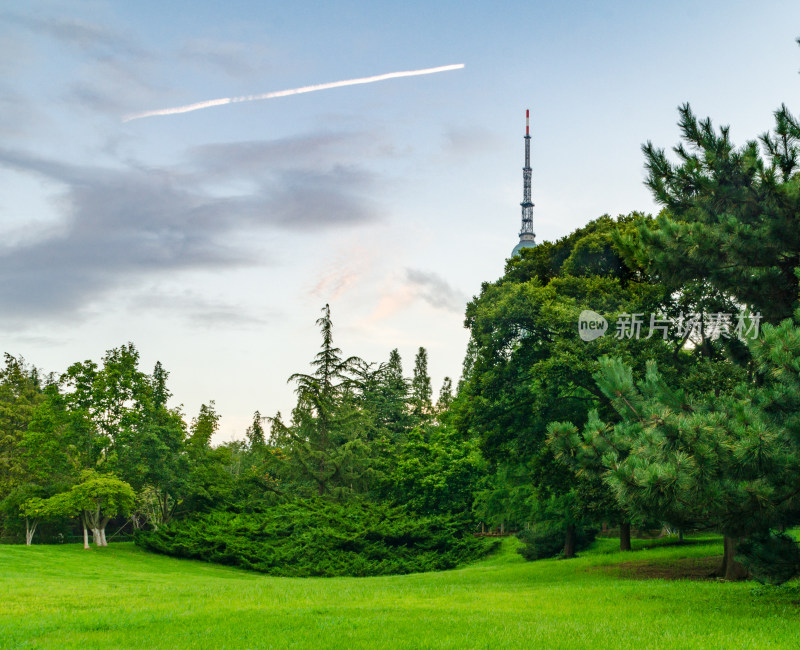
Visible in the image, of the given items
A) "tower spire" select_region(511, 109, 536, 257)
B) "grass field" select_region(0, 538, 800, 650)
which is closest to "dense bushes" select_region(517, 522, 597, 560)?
"grass field" select_region(0, 538, 800, 650)

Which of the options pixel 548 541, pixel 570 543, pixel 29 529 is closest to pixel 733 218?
pixel 570 543

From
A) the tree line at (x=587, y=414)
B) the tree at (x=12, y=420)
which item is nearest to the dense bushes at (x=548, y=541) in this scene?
the tree line at (x=587, y=414)

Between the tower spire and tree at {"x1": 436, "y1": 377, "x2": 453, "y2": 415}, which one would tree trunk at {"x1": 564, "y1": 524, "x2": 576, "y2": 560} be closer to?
tree at {"x1": 436, "y1": 377, "x2": 453, "y2": 415}

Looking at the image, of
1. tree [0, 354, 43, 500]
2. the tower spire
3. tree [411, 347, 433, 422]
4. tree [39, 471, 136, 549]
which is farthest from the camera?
the tower spire

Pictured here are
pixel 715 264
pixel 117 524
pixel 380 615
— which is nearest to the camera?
pixel 380 615

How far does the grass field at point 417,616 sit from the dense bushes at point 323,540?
1432 cm

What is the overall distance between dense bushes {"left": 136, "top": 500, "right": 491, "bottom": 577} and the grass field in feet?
47.0

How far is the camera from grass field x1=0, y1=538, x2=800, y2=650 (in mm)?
10062

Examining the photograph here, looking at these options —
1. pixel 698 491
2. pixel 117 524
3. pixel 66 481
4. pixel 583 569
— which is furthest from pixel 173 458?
pixel 698 491

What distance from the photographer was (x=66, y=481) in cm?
4062

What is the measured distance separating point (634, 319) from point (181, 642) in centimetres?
1535

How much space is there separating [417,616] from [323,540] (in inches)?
915

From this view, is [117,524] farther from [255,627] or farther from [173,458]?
[255,627]

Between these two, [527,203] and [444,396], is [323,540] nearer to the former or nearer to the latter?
[444,396]
